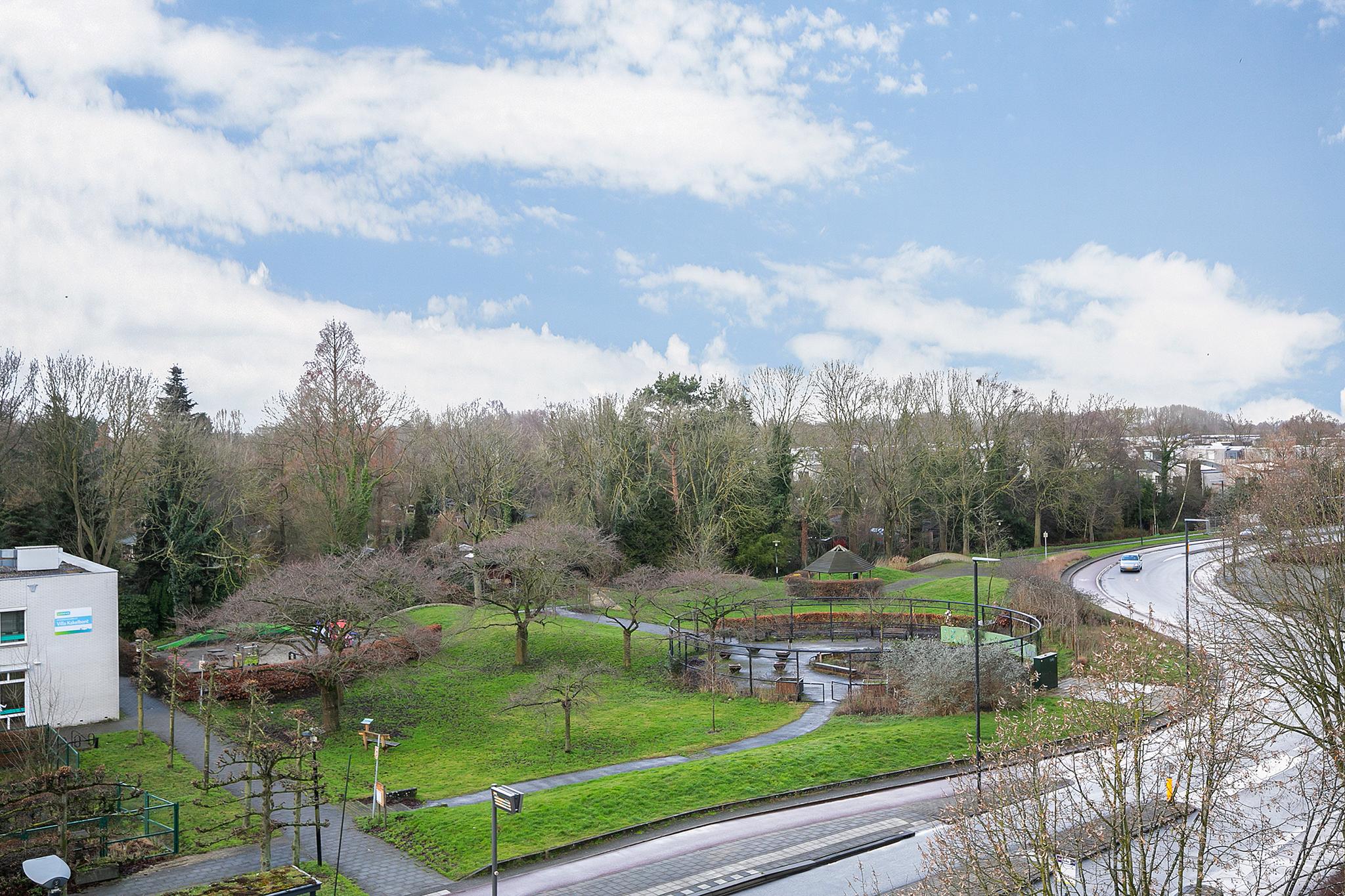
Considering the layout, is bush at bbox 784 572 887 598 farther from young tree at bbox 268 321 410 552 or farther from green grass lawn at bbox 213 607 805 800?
young tree at bbox 268 321 410 552

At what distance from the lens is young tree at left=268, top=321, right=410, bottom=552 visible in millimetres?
Result: 45688

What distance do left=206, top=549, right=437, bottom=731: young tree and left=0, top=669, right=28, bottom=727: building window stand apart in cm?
543

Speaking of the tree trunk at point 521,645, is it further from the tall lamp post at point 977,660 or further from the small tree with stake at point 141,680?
the tall lamp post at point 977,660

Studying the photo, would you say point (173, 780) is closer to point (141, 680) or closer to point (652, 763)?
point (141, 680)

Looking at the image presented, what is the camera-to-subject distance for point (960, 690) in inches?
1079

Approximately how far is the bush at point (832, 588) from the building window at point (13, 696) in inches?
1243

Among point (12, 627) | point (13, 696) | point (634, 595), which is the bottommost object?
point (13, 696)

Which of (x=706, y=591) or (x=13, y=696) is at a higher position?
(x=706, y=591)

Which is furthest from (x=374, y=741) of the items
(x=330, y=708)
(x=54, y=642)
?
(x=54, y=642)

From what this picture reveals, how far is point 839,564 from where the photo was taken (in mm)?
48219

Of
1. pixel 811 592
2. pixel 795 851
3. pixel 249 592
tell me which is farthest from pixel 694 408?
pixel 795 851

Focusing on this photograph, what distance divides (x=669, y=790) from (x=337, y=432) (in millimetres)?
30525

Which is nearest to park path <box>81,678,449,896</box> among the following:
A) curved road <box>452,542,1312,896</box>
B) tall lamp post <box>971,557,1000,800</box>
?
curved road <box>452,542,1312,896</box>

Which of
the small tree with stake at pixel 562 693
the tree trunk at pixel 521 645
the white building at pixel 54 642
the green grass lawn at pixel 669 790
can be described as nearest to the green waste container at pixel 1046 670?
the green grass lawn at pixel 669 790
